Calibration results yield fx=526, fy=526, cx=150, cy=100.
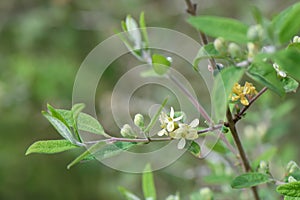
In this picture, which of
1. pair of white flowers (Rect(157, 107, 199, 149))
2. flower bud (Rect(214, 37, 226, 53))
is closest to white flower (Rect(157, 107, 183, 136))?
pair of white flowers (Rect(157, 107, 199, 149))

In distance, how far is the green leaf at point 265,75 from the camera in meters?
0.60

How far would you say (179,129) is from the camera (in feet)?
2.30

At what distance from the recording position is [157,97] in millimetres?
2506

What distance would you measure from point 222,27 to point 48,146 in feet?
0.95

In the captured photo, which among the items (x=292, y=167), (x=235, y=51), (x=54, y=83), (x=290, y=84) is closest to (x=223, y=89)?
(x=235, y=51)

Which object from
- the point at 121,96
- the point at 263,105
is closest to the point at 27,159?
the point at 121,96

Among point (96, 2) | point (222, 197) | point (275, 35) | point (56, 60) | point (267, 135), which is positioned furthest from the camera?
point (96, 2)

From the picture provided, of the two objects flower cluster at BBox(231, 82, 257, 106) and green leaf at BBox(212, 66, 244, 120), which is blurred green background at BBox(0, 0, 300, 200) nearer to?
flower cluster at BBox(231, 82, 257, 106)

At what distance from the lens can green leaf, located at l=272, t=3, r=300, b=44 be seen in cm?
58

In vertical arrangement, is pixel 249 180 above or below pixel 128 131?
below

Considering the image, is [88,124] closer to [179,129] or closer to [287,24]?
[179,129]

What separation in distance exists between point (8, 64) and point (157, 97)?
2.53ft

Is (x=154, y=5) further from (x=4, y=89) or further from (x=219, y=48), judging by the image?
(x=219, y=48)

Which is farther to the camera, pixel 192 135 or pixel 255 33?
pixel 192 135
